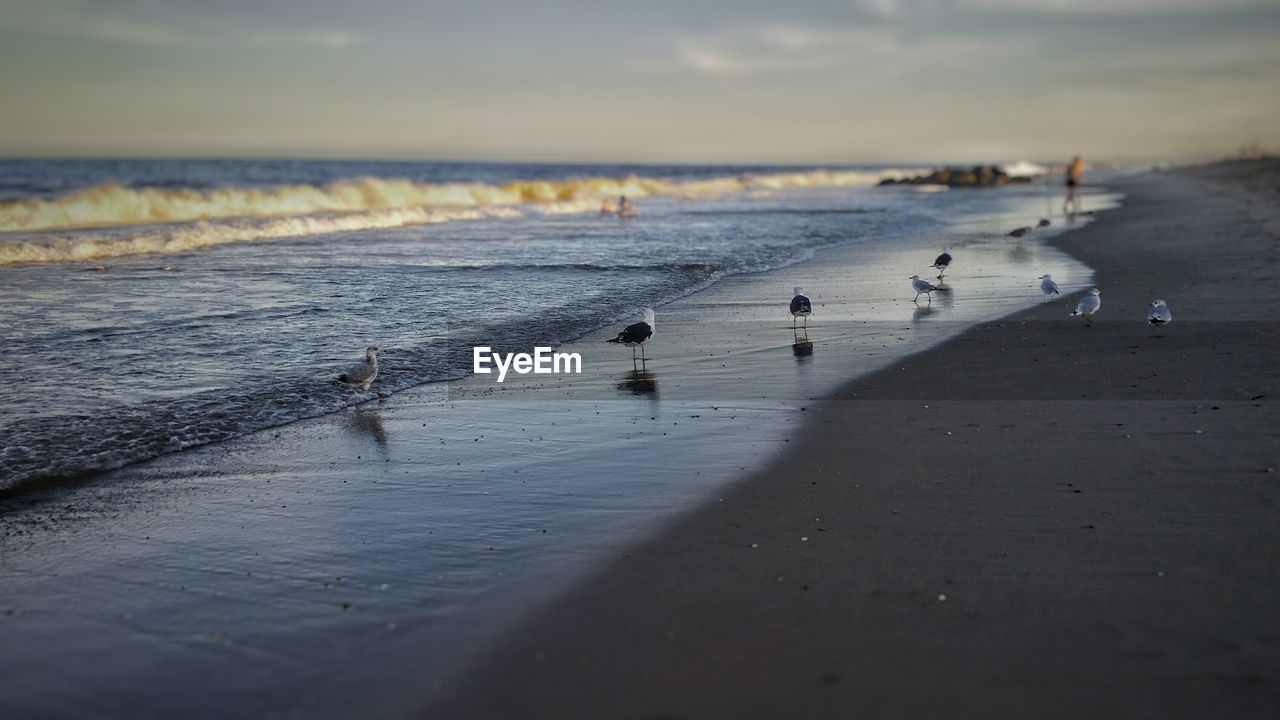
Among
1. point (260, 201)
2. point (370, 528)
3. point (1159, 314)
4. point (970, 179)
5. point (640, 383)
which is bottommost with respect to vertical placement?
point (370, 528)

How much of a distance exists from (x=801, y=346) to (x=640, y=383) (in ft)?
7.97

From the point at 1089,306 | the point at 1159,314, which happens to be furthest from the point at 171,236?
the point at 1159,314

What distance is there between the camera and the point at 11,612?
4.75 metres

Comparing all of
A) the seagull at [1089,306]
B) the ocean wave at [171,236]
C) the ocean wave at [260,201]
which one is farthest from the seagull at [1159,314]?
the ocean wave at [260,201]

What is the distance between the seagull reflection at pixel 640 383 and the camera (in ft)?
30.3

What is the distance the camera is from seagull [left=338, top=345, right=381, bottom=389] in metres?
9.30

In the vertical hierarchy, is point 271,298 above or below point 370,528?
above

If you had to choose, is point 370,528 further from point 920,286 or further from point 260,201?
point 260,201

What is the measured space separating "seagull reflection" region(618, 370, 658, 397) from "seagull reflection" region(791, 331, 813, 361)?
1.74 m

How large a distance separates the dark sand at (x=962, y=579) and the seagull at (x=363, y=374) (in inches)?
180

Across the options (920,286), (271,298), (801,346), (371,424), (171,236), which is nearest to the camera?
(371,424)

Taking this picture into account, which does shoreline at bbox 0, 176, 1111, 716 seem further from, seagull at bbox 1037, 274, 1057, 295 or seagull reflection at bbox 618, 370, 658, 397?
seagull at bbox 1037, 274, 1057, 295

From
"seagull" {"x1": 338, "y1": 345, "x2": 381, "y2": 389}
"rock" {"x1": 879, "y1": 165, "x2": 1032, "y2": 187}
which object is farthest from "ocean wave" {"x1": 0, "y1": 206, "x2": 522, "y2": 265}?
"rock" {"x1": 879, "y1": 165, "x2": 1032, "y2": 187}

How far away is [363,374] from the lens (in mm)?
9320
